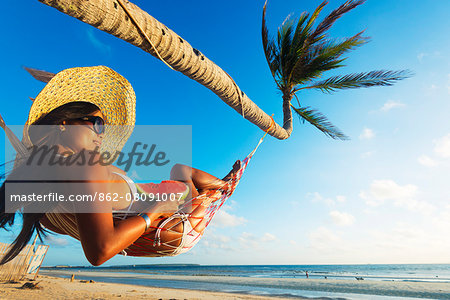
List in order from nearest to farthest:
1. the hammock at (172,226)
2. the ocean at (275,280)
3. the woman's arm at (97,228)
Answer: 1. the woman's arm at (97,228)
2. the hammock at (172,226)
3. the ocean at (275,280)

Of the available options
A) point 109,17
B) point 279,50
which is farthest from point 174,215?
point 279,50

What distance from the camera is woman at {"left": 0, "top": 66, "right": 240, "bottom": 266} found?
3.19 feet

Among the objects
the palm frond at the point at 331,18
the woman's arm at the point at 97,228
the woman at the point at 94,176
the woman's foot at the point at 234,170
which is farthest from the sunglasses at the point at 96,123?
the palm frond at the point at 331,18

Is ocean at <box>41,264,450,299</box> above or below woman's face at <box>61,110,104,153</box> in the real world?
below

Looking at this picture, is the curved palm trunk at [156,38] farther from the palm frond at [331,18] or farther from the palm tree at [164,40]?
the palm frond at [331,18]

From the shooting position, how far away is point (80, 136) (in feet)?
4.25

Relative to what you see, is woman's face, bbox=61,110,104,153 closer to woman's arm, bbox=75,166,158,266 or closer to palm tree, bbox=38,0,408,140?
woman's arm, bbox=75,166,158,266

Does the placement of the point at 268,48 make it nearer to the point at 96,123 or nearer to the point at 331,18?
the point at 331,18

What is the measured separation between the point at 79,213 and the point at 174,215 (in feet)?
2.64

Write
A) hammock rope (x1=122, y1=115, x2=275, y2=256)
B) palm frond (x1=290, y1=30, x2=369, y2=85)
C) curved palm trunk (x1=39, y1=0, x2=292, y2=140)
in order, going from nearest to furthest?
1. curved palm trunk (x1=39, y1=0, x2=292, y2=140)
2. hammock rope (x1=122, y1=115, x2=275, y2=256)
3. palm frond (x1=290, y1=30, x2=369, y2=85)

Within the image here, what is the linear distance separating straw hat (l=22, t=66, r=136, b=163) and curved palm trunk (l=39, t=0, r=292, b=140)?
Answer: 1.76 feet

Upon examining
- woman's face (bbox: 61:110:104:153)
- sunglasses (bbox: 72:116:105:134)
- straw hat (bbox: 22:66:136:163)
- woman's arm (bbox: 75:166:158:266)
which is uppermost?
straw hat (bbox: 22:66:136:163)

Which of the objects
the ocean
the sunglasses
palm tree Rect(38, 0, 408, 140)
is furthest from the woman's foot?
the ocean

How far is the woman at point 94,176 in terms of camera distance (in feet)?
3.19
